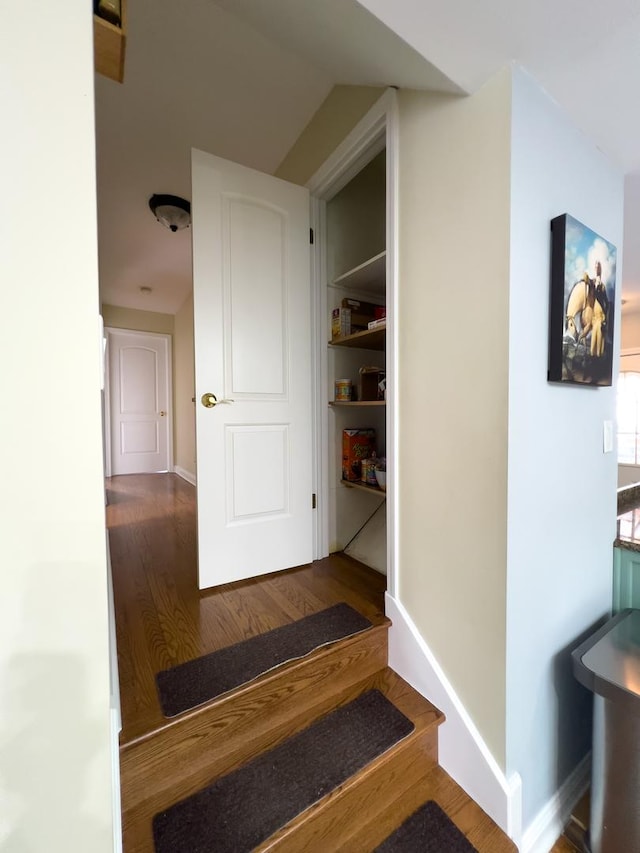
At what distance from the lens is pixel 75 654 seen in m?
0.54

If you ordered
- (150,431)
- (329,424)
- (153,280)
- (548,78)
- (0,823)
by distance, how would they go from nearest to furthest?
1. (0,823)
2. (548,78)
3. (329,424)
4. (153,280)
5. (150,431)

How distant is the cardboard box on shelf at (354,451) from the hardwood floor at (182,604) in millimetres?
487

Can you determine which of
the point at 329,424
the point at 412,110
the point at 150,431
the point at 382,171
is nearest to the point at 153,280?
the point at 150,431

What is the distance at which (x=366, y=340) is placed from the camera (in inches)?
71.1

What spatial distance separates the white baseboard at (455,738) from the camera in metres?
0.97

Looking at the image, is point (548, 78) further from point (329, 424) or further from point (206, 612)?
point (206, 612)

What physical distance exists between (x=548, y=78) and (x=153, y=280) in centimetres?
391

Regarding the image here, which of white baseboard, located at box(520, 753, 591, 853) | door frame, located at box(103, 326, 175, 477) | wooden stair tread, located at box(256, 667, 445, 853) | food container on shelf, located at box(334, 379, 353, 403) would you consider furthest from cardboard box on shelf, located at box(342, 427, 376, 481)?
door frame, located at box(103, 326, 175, 477)

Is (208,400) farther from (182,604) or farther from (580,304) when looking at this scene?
(580,304)

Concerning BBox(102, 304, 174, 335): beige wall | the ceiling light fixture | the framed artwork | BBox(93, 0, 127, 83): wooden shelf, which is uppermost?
the ceiling light fixture

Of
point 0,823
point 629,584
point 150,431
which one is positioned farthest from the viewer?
point 150,431

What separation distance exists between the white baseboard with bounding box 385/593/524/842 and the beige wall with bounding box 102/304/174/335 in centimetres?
494

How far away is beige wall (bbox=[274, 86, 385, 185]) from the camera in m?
1.48

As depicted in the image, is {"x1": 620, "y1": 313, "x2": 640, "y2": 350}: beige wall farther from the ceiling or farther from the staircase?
the staircase
